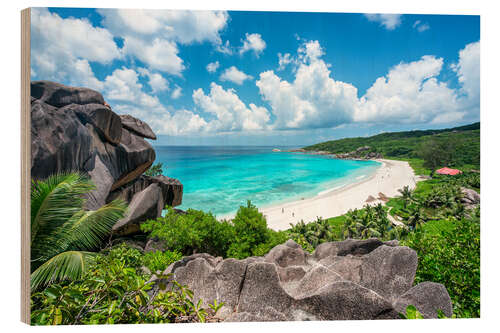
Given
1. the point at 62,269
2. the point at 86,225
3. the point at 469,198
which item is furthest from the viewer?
the point at 469,198

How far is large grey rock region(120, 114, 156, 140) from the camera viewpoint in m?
4.16

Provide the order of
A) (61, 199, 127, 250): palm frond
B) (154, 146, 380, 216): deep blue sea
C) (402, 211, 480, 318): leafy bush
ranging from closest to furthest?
(402, 211, 480, 318): leafy bush → (61, 199, 127, 250): palm frond → (154, 146, 380, 216): deep blue sea

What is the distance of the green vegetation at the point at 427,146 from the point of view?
3488 mm

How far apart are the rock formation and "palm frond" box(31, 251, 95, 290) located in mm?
1189

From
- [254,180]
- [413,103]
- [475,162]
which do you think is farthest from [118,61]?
[475,162]

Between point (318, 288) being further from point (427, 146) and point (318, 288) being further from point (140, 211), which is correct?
point (427, 146)

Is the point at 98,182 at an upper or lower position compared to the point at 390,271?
upper

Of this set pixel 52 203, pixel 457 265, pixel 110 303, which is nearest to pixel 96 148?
pixel 52 203

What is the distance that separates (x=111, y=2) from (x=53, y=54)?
1133 millimetres

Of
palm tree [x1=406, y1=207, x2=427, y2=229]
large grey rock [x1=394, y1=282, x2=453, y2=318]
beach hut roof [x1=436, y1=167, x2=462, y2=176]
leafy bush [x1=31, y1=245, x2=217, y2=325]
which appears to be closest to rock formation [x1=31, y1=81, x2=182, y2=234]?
leafy bush [x1=31, y1=245, x2=217, y2=325]

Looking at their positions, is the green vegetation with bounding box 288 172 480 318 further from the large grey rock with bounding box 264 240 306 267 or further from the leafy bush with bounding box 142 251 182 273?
the leafy bush with bounding box 142 251 182 273

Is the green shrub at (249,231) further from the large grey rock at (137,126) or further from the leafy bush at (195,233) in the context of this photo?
the large grey rock at (137,126)

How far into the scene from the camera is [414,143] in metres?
4.30

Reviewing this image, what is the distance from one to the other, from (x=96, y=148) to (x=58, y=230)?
1897mm
